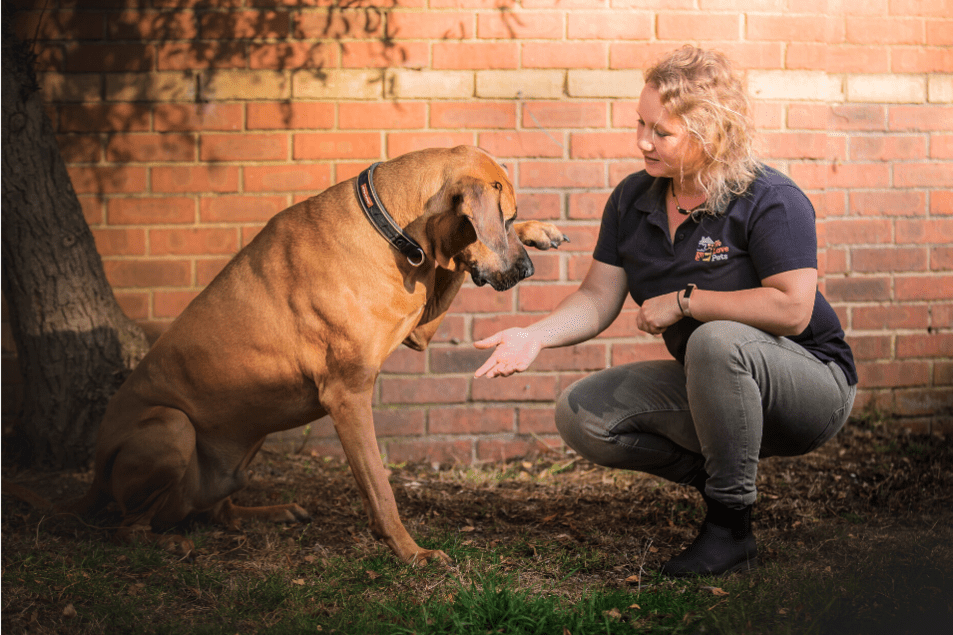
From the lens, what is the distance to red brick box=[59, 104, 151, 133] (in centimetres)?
374

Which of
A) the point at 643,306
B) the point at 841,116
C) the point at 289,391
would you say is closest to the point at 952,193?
the point at 841,116

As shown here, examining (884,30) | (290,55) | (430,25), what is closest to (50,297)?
(290,55)

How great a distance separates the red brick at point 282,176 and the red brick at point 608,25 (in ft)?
4.87

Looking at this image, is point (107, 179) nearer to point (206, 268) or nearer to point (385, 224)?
point (206, 268)

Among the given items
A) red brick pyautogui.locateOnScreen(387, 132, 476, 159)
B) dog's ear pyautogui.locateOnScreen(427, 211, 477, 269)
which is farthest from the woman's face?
red brick pyautogui.locateOnScreen(387, 132, 476, 159)

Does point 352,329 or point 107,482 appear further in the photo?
point 107,482

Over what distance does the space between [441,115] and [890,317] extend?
2.75 meters

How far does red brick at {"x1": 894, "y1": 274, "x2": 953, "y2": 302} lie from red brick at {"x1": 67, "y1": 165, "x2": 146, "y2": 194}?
417cm

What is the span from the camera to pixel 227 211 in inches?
151

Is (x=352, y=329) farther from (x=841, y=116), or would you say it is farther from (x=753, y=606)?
(x=841, y=116)

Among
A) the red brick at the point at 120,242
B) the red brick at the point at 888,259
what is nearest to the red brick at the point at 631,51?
the red brick at the point at 888,259

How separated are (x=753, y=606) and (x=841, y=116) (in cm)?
296

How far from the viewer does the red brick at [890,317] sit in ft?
13.5

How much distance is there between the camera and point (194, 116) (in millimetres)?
3773
